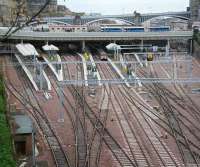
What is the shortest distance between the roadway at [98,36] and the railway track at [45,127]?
1258 centimetres

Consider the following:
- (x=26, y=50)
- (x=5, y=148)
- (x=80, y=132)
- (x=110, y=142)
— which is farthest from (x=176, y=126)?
(x=26, y=50)

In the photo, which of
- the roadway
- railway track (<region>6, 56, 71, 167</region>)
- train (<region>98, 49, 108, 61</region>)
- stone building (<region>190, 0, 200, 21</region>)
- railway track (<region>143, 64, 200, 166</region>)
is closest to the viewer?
railway track (<region>6, 56, 71, 167</region>)

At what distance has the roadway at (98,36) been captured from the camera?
35594 mm

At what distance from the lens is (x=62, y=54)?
117 ft

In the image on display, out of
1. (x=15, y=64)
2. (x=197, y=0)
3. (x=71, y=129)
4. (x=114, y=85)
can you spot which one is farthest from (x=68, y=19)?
(x=71, y=129)

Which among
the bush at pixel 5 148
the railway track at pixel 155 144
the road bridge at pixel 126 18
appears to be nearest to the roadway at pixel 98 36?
the railway track at pixel 155 144

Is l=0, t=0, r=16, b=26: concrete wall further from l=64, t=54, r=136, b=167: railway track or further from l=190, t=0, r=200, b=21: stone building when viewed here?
l=190, t=0, r=200, b=21: stone building

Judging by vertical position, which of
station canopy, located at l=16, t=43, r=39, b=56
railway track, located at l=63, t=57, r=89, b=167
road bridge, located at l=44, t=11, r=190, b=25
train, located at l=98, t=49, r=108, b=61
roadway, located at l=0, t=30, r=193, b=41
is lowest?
railway track, located at l=63, t=57, r=89, b=167

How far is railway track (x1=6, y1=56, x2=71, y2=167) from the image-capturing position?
41.9 feet

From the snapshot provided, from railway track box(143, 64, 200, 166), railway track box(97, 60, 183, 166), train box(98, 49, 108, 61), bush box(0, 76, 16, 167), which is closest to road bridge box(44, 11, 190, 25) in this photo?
train box(98, 49, 108, 61)

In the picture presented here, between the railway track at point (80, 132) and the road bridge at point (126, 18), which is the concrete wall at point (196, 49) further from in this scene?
the road bridge at point (126, 18)

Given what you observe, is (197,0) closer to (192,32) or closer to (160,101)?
(192,32)

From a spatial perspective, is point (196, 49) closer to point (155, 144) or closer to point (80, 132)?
point (80, 132)

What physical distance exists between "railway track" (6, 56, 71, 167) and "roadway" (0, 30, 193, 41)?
495 inches
